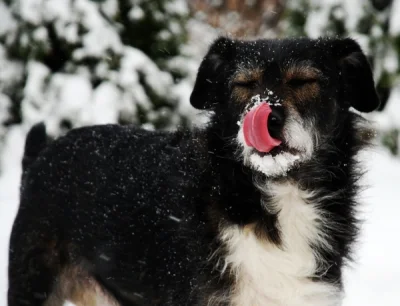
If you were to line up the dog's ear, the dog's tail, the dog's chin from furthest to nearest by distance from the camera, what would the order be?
the dog's tail → the dog's ear → the dog's chin

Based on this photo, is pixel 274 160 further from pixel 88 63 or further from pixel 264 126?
pixel 88 63

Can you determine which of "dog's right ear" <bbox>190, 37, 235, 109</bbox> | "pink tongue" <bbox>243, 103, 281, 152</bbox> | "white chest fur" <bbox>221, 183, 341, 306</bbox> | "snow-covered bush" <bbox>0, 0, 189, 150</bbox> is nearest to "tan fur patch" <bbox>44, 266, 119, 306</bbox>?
"white chest fur" <bbox>221, 183, 341, 306</bbox>

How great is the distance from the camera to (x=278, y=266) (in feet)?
10.0

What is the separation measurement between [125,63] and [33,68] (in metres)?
1.18

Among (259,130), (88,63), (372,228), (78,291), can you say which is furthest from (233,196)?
(88,63)

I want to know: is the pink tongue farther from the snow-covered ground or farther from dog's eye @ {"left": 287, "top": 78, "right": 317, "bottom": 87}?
the snow-covered ground

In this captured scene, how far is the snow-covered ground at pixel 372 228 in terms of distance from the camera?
5094 millimetres

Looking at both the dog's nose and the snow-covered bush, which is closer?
the dog's nose

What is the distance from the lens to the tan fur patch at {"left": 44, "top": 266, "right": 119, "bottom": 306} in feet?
12.7

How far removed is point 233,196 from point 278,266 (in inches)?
15.5

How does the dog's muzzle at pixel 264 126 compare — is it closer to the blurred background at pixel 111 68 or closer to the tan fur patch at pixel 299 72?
the tan fur patch at pixel 299 72

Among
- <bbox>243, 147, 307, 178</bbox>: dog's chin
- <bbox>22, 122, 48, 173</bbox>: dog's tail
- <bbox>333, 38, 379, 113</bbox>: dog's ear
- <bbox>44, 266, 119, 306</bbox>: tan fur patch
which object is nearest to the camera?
<bbox>243, 147, 307, 178</bbox>: dog's chin

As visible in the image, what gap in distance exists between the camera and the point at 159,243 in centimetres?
340

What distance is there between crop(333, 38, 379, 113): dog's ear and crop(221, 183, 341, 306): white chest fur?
658 mm
